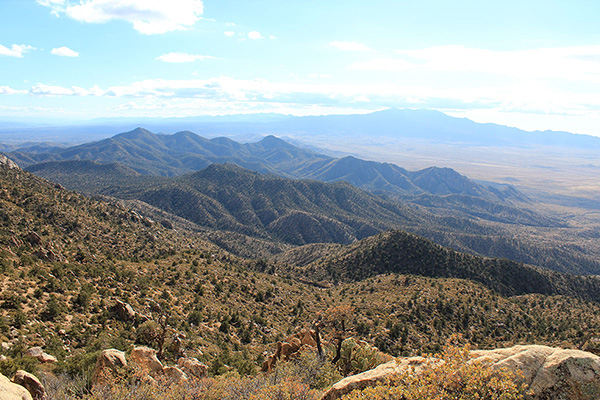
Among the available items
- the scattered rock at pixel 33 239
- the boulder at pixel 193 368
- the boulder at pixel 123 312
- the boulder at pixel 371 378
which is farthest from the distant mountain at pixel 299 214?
the boulder at pixel 371 378

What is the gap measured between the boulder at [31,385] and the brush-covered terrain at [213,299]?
83cm

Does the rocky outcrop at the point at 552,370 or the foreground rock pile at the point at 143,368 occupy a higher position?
the rocky outcrop at the point at 552,370

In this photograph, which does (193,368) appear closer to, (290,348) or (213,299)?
(290,348)

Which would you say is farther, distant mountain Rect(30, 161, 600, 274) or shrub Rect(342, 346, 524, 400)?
distant mountain Rect(30, 161, 600, 274)

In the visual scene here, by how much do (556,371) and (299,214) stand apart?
127 m

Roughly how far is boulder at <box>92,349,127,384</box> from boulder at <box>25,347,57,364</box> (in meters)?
3.45

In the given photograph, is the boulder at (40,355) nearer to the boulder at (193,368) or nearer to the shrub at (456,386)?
the boulder at (193,368)

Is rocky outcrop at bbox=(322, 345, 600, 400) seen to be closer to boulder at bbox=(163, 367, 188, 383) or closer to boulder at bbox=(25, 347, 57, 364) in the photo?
boulder at bbox=(163, 367, 188, 383)

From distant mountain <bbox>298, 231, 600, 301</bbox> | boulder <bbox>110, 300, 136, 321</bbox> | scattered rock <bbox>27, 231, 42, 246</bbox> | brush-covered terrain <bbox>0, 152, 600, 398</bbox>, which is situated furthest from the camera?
distant mountain <bbox>298, 231, 600, 301</bbox>

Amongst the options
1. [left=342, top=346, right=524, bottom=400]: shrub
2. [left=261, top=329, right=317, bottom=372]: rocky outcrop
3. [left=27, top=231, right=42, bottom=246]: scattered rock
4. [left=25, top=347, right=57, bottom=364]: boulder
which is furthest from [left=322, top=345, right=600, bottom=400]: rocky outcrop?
[left=27, top=231, right=42, bottom=246]: scattered rock

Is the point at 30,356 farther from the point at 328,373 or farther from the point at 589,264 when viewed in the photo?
the point at 589,264

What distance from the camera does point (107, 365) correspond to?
13258 mm

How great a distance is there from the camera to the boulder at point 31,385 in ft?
36.1

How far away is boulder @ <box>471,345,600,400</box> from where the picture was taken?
8.73 m
